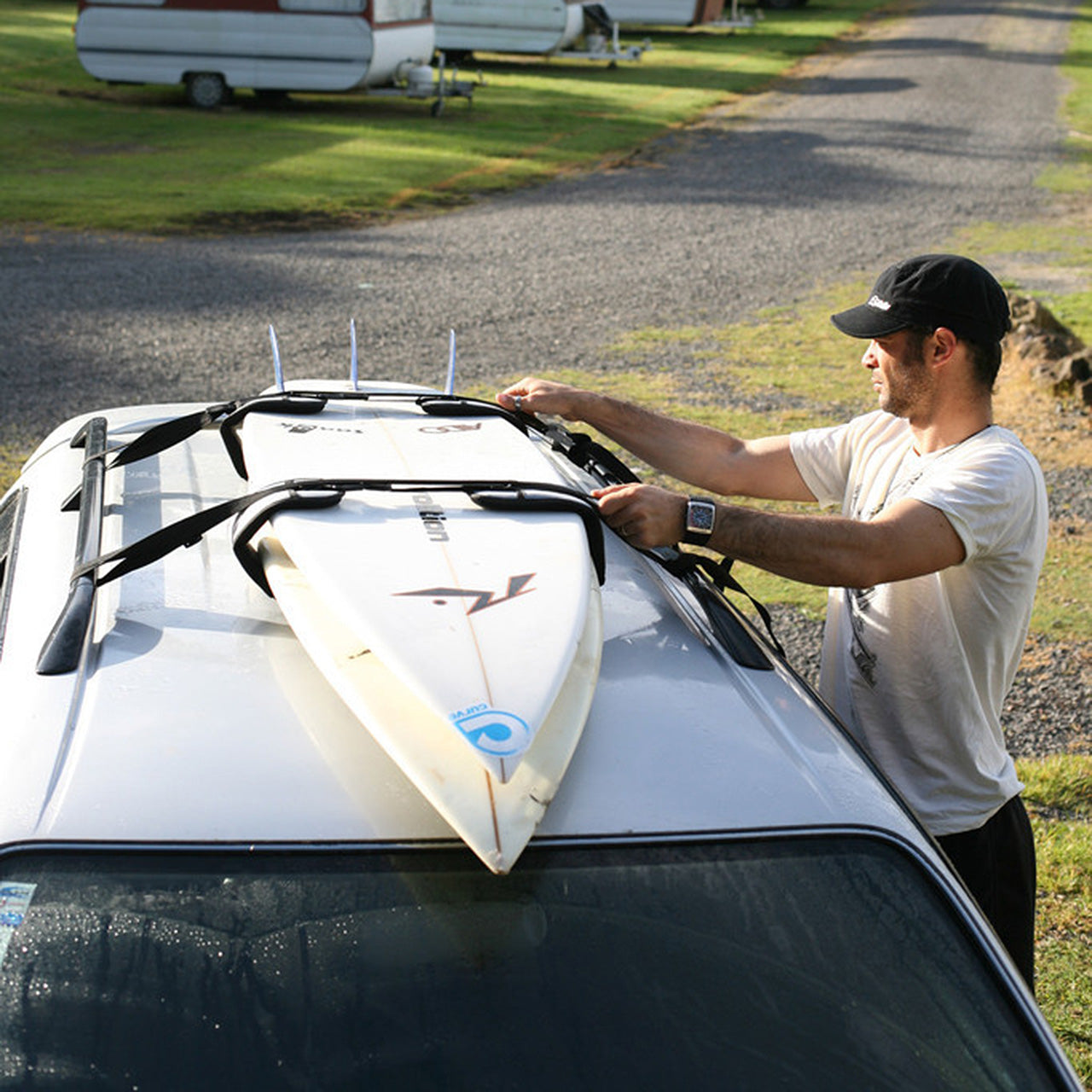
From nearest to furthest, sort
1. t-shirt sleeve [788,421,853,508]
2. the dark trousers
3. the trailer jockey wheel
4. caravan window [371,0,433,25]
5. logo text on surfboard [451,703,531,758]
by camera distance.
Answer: logo text on surfboard [451,703,531,758] < the dark trousers < t-shirt sleeve [788,421,853,508] < caravan window [371,0,433,25] < the trailer jockey wheel

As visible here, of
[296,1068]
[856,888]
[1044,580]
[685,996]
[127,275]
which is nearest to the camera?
[296,1068]

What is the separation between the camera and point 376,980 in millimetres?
1753

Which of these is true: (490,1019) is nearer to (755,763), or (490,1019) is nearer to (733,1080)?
(733,1080)

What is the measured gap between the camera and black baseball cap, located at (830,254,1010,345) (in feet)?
8.99

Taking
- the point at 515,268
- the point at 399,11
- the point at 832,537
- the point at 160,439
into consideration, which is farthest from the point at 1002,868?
the point at 399,11

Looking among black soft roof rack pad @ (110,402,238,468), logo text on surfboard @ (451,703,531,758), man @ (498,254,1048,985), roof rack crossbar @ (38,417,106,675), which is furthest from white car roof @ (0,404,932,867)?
black soft roof rack pad @ (110,402,238,468)

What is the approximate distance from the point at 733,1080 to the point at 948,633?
125 centimetres

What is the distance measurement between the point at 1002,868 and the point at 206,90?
834 inches

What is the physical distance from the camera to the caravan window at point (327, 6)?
807 inches

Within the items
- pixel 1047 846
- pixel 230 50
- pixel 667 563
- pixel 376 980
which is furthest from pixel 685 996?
pixel 230 50

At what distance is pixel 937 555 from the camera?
2.63 metres

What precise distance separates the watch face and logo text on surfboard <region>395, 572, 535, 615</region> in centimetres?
50

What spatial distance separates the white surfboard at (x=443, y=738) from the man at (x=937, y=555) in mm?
541

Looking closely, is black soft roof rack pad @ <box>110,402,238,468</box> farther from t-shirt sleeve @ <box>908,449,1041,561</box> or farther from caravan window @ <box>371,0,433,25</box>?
caravan window @ <box>371,0,433,25</box>
